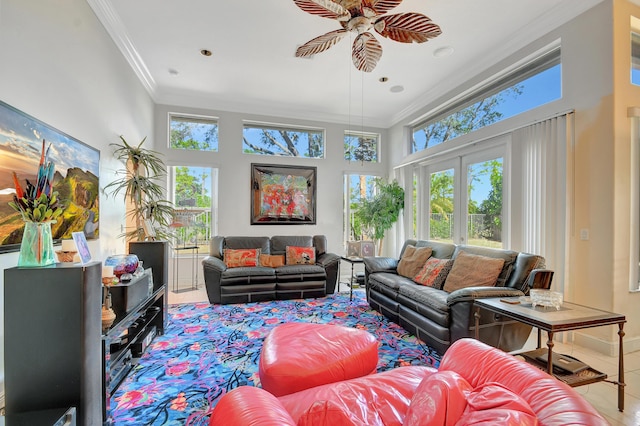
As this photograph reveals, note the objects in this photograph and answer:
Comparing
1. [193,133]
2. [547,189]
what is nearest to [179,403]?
[547,189]

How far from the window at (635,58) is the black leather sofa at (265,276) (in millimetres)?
3892

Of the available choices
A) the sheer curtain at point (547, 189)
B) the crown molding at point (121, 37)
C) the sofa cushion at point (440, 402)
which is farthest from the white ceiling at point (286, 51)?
the sofa cushion at point (440, 402)

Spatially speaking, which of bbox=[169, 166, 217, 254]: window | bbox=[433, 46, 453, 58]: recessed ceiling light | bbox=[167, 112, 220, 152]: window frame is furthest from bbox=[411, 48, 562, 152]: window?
Answer: bbox=[169, 166, 217, 254]: window

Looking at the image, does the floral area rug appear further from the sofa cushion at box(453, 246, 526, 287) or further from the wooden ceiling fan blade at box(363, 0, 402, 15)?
the wooden ceiling fan blade at box(363, 0, 402, 15)

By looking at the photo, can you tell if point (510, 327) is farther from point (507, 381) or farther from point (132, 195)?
point (132, 195)

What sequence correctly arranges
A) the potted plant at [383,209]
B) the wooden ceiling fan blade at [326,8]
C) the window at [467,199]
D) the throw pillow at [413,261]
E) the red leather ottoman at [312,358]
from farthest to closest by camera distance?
1. the potted plant at [383,209]
2. the window at [467,199]
3. the throw pillow at [413,261]
4. the wooden ceiling fan blade at [326,8]
5. the red leather ottoman at [312,358]

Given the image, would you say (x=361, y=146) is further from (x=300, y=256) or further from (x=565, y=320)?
(x=565, y=320)

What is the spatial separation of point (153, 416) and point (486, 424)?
204 centimetres

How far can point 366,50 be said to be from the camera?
2.69 metres

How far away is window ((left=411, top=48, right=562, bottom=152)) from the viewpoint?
336cm

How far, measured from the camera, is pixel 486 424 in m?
0.67

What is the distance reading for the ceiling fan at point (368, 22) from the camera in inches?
86.4

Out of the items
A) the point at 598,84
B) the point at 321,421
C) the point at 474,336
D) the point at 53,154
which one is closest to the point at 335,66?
the point at 598,84

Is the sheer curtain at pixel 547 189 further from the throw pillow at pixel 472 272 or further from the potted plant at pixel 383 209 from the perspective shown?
the potted plant at pixel 383 209
